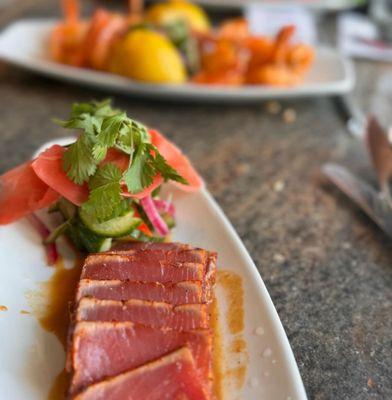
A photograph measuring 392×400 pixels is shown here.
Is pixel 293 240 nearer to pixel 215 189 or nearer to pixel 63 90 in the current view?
pixel 215 189

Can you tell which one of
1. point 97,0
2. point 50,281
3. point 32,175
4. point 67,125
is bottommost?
point 97,0

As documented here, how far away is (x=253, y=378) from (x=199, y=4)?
10.2ft

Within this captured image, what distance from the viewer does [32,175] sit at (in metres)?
1.45

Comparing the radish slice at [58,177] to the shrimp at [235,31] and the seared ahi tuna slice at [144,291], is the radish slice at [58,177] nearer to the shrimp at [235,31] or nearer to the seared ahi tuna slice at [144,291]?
the seared ahi tuna slice at [144,291]

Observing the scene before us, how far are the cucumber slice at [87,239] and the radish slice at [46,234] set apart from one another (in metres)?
0.07

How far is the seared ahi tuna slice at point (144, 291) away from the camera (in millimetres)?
1181

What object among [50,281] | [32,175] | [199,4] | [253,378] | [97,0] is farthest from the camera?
[97,0]

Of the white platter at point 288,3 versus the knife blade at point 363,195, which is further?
the white platter at point 288,3

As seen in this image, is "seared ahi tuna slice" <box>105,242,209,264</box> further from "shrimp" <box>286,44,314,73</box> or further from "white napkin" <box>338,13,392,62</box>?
"white napkin" <box>338,13,392,62</box>

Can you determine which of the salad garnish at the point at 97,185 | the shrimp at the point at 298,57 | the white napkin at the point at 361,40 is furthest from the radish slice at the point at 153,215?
the white napkin at the point at 361,40

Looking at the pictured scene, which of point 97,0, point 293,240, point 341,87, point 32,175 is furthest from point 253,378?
point 97,0

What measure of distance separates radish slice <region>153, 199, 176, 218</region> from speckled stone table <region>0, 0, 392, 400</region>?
0.30 metres

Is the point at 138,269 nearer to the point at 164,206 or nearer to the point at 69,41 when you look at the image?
the point at 164,206

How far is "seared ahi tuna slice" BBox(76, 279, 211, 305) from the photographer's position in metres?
1.18
